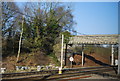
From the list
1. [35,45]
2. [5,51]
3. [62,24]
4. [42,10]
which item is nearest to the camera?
[5,51]

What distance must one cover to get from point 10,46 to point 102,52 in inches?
1094

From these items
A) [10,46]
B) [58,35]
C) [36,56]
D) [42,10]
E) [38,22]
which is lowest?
[36,56]

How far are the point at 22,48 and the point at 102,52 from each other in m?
25.3

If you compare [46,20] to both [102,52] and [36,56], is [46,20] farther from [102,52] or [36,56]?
A: [102,52]

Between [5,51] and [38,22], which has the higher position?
[38,22]

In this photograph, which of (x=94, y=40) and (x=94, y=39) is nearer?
(x=94, y=40)

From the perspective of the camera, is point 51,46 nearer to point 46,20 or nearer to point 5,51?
point 46,20

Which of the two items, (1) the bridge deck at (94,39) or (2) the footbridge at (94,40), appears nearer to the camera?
(2) the footbridge at (94,40)

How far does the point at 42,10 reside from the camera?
102 feet

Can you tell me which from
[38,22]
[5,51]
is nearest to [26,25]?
[38,22]

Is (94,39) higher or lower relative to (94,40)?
higher

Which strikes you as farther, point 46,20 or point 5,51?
point 46,20

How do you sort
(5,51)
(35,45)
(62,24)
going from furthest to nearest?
(62,24), (35,45), (5,51)

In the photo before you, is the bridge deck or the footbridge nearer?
the footbridge
